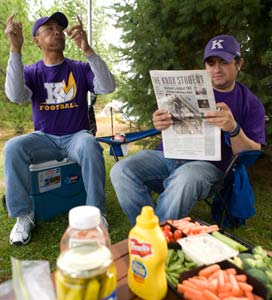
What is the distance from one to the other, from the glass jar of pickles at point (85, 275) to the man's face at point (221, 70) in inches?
57.2

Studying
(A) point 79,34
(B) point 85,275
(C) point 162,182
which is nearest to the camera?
(B) point 85,275

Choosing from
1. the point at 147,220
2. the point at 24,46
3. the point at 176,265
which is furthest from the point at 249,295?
the point at 24,46

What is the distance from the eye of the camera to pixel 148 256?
922mm

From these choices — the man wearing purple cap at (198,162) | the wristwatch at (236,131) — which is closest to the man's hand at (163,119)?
the man wearing purple cap at (198,162)

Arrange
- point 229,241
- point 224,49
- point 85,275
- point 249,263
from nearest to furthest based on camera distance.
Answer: point 85,275 < point 249,263 < point 229,241 < point 224,49

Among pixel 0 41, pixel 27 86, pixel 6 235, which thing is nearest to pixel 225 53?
pixel 27 86

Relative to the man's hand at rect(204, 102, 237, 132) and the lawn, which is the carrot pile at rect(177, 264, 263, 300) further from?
the lawn

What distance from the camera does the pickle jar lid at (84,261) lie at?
2.46 feet

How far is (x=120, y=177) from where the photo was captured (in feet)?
6.30

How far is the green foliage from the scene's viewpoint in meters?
2.82

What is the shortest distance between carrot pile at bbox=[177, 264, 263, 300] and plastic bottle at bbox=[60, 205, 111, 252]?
27 cm

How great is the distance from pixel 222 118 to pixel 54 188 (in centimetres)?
135

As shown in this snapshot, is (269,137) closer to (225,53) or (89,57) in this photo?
(225,53)

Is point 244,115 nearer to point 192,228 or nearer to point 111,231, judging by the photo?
point 192,228
